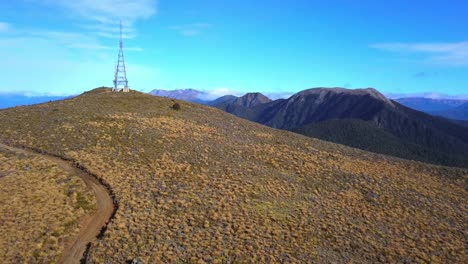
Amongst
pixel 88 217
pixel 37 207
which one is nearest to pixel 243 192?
pixel 88 217

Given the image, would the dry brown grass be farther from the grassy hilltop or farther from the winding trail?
the grassy hilltop

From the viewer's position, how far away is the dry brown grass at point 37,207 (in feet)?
70.6

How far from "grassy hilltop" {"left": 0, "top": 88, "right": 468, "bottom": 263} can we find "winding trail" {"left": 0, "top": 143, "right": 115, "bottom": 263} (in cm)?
95

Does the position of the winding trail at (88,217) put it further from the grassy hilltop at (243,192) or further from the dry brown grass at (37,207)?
the grassy hilltop at (243,192)

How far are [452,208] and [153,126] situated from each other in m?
42.6

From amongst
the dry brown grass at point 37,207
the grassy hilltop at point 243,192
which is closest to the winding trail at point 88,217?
the dry brown grass at point 37,207

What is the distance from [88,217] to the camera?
2627cm

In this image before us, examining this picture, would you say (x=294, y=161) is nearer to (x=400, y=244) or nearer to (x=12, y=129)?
(x=400, y=244)

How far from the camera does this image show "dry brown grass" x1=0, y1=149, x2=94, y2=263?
21.5 metres

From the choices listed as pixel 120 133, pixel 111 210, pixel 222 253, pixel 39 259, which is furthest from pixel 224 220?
pixel 120 133

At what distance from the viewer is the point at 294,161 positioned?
46406 millimetres

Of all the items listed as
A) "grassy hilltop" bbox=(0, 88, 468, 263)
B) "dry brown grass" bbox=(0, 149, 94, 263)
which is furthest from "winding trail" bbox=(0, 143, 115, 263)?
"grassy hilltop" bbox=(0, 88, 468, 263)

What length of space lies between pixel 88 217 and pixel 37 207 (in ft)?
13.9

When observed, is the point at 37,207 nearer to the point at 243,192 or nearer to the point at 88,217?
the point at 88,217
